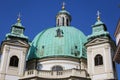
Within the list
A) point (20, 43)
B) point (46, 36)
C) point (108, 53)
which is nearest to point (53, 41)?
point (46, 36)

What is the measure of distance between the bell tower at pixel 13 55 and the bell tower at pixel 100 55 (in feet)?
27.7

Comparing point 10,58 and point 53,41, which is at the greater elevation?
point 53,41

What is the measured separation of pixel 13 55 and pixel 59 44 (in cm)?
752

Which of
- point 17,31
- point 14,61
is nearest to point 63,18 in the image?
point 17,31

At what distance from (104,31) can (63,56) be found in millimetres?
6474

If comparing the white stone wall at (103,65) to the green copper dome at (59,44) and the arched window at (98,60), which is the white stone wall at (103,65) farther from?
the green copper dome at (59,44)

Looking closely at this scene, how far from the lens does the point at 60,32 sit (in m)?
46.8

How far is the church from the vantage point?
38.0 meters

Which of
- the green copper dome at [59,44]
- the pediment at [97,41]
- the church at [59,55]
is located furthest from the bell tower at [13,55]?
the pediment at [97,41]

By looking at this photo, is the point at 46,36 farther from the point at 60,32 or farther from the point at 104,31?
the point at 104,31

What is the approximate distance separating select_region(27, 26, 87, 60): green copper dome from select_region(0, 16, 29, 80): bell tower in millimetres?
3834

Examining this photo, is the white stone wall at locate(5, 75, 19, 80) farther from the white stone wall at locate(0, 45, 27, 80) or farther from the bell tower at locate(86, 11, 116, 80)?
the bell tower at locate(86, 11, 116, 80)

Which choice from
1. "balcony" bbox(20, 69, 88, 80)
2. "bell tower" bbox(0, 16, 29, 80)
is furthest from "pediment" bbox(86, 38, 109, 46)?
"bell tower" bbox(0, 16, 29, 80)

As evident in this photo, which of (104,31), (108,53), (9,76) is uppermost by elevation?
(104,31)
